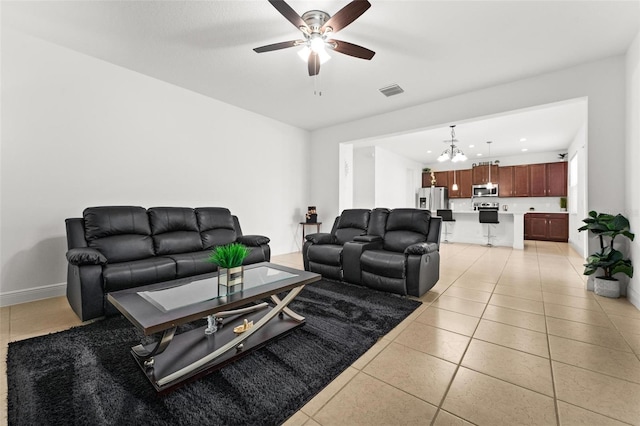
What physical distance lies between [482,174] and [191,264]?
9570 millimetres

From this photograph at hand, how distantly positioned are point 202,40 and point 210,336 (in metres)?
3.01

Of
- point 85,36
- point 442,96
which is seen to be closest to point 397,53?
point 442,96

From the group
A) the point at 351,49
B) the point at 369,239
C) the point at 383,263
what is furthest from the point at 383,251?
the point at 351,49

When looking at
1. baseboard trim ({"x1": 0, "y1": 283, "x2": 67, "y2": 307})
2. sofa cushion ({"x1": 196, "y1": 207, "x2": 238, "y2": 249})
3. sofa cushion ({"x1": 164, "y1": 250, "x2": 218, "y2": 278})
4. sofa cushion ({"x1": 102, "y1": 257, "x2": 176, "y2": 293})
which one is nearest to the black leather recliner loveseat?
sofa cushion ({"x1": 196, "y1": 207, "x2": 238, "y2": 249})

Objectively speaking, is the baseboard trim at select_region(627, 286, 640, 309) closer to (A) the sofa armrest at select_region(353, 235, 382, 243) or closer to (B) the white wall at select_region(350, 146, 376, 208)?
(A) the sofa armrest at select_region(353, 235, 382, 243)

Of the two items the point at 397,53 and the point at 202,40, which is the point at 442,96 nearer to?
the point at 397,53

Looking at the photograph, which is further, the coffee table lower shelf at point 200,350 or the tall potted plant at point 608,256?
the tall potted plant at point 608,256

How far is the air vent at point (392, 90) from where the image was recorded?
13.4 ft

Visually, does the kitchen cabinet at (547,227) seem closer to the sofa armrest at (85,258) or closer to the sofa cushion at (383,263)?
the sofa cushion at (383,263)

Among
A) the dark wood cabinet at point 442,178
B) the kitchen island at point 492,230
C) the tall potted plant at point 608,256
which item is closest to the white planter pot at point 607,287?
the tall potted plant at point 608,256

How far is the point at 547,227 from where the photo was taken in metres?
8.06

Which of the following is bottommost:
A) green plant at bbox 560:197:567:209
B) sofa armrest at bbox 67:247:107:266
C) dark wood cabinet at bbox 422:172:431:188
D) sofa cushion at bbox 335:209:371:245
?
sofa armrest at bbox 67:247:107:266

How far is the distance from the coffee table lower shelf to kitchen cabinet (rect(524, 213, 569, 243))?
29.5 ft

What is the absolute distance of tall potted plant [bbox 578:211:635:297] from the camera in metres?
2.92
